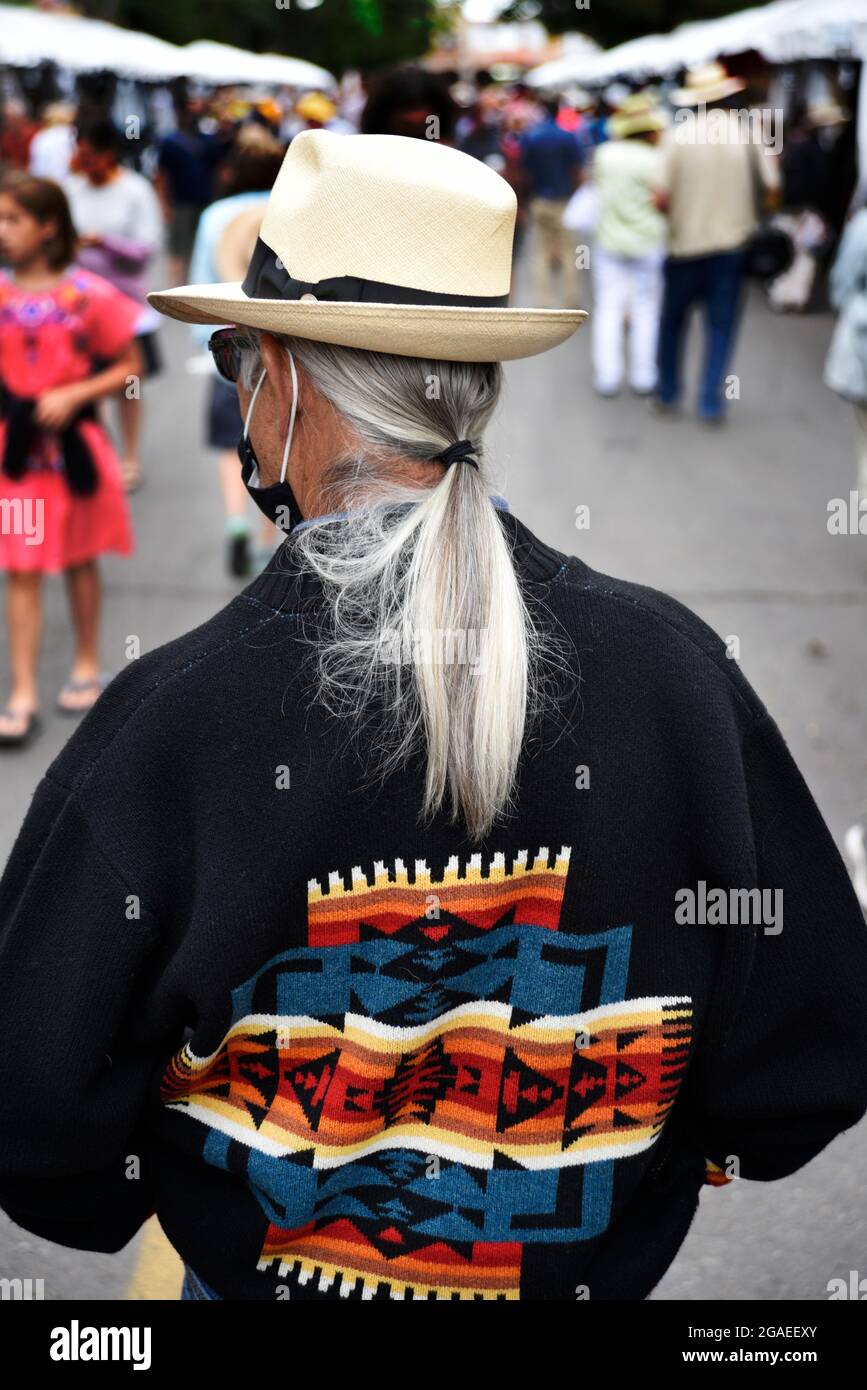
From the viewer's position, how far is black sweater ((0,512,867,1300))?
136 cm

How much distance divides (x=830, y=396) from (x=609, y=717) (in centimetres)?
1019

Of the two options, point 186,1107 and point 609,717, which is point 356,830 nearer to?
point 609,717

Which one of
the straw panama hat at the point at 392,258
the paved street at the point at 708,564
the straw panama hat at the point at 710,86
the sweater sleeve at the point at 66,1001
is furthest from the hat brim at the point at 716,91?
the sweater sleeve at the point at 66,1001

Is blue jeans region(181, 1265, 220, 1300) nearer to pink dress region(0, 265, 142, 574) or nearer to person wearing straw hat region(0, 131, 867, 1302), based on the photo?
person wearing straw hat region(0, 131, 867, 1302)

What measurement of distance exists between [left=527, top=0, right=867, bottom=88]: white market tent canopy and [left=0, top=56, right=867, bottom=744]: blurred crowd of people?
126 centimetres

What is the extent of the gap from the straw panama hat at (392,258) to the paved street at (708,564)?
0.64 ft

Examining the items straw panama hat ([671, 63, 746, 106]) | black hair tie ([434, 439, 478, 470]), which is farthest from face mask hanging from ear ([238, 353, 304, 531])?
straw panama hat ([671, 63, 746, 106])

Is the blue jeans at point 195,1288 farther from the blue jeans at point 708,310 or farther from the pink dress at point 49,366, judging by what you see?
the blue jeans at point 708,310

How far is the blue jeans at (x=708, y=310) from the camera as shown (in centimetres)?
944

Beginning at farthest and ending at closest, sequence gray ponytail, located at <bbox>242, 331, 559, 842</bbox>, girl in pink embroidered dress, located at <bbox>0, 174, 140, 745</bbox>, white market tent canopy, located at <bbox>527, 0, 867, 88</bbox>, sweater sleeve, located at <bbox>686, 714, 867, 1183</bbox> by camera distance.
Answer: white market tent canopy, located at <bbox>527, 0, 867, 88</bbox> → girl in pink embroidered dress, located at <bbox>0, 174, 140, 745</bbox> → sweater sleeve, located at <bbox>686, 714, 867, 1183</bbox> → gray ponytail, located at <bbox>242, 331, 559, 842</bbox>

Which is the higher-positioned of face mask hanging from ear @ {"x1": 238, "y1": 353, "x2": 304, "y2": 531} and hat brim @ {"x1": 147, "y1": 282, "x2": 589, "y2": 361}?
hat brim @ {"x1": 147, "y1": 282, "x2": 589, "y2": 361}

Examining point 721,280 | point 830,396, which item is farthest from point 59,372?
point 830,396

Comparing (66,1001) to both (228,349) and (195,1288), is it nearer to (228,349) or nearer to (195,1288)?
(195,1288)

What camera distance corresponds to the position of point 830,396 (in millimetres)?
10930
